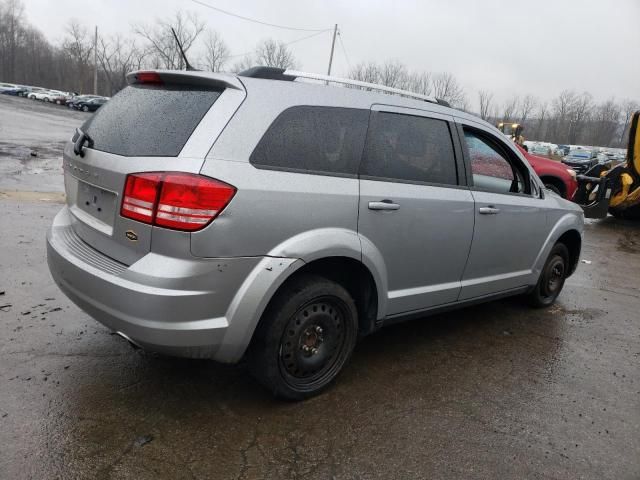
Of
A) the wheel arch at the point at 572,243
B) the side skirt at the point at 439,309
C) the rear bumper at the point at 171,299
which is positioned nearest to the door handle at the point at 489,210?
the side skirt at the point at 439,309

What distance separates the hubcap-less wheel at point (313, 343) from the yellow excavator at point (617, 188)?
32.3 ft

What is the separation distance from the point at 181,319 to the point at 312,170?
1082mm

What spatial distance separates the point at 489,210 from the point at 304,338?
1.85 meters

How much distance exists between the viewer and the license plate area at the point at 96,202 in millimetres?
2646

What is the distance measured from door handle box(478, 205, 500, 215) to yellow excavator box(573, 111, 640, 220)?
839 cm

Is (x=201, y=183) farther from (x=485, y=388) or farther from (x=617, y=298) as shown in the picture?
(x=617, y=298)

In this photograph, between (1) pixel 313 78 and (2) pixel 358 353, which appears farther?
(2) pixel 358 353

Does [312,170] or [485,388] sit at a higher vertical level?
[312,170]

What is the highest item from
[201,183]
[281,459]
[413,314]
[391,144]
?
[391,144]

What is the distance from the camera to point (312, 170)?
2803mm

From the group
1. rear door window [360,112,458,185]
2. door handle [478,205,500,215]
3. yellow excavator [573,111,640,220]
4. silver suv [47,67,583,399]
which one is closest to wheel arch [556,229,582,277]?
door handle [478,205,500,215]

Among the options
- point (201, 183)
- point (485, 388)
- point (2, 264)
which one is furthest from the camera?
point (2, 264)

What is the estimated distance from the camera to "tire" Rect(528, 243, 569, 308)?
4973mm

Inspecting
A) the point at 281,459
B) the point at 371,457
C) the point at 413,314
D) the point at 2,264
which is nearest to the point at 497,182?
the point at 413,314
